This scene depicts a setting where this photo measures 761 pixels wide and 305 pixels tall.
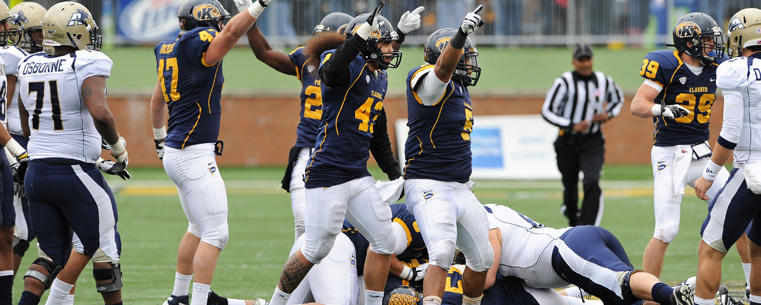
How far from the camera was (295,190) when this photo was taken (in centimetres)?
667

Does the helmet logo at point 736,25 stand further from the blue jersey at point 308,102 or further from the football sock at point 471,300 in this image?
the blue jersey at point 308,102

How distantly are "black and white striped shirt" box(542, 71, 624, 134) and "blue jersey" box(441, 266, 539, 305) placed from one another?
154 inches

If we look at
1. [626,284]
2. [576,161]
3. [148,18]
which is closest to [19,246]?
[626,284]

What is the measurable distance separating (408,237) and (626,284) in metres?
1.57

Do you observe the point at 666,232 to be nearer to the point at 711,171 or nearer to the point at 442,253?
the point at 711,171

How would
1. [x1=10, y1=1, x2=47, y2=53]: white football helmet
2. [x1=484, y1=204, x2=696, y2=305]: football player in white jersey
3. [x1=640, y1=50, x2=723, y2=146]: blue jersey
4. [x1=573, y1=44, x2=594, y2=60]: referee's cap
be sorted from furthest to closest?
1. [x1=573, y1=44, x2=594, y2=60]: referee's cap
2. [x1=640, y1=50, x2=723, y2=146]: blue jersey
3. [x1=10, y1=1, x2=47, y2=53]: white football helmet
4. [x1=484, y1=204, x2=696, y2=305]: football player in white jersey

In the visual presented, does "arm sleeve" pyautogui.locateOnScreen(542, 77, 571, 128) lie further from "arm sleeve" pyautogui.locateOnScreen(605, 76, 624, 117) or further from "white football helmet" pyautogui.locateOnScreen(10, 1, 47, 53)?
"white football helmet" pyautogui.locateOnScreen(10, 1, 47, 53)

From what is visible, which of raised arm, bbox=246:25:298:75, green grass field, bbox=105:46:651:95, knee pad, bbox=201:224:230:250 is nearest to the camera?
knee pad, bbox=201:224:230:250

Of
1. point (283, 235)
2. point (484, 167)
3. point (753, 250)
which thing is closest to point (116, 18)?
point (484, 167)

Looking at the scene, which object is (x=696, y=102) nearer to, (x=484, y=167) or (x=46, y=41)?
(x=46, y=41)

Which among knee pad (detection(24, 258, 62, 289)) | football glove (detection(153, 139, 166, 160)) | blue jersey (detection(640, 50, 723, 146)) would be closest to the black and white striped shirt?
blue jersey (detection(640, 50, 723, 146))

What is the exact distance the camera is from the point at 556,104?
995 cm

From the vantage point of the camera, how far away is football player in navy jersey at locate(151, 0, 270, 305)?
19.2 feet

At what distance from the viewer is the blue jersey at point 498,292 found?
6.00 meters
